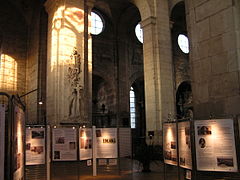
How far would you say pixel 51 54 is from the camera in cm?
1526

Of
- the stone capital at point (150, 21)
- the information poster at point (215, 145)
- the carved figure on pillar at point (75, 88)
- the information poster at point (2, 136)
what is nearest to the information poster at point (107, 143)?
the carved figure on pillar at point (75, 88)

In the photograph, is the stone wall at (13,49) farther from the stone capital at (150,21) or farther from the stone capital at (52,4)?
the stone capital at (150,21)

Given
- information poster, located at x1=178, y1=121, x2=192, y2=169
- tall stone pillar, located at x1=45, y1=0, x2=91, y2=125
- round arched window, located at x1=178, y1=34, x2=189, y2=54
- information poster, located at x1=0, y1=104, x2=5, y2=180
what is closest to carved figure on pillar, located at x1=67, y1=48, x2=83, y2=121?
tall stone pillar, located at x1=45, y1=0, x2=91, y2=125

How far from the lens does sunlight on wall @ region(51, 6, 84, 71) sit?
14.8m

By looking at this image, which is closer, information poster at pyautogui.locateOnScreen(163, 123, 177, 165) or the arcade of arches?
the arcade of arches

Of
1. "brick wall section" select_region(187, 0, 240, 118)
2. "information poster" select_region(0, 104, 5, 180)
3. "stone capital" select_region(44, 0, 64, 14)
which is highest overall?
"stone capital" select_region(44, 0, 64, 14)

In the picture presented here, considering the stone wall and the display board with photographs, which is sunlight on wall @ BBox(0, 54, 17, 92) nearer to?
the stone wall

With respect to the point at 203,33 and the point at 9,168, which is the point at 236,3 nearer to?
the point at 203,33

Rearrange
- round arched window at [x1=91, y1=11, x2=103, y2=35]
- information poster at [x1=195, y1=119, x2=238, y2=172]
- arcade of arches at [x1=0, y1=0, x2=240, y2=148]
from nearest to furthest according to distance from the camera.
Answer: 1. information poster at [x1=195, y1=119, x2=238, y2=172]
2. arcade of arches at [x1=0, y1=0, x2=240, y2=148]
3. round arched window at [x1=91, y1=11, x2=103, y2=35]

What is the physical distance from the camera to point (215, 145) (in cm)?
526

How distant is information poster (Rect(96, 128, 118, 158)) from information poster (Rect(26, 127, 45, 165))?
2373 mm

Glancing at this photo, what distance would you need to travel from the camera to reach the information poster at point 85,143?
9.65 meters

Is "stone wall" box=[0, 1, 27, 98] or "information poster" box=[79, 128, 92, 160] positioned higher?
"stone wall" box=[0, 1, 27, 98]

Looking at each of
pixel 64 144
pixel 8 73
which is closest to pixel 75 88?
pixel 64 144
